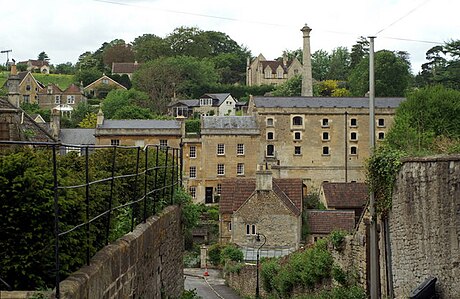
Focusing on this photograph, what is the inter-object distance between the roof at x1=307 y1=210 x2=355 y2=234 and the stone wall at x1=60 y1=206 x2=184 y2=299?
1426 inches

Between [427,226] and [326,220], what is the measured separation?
130ft

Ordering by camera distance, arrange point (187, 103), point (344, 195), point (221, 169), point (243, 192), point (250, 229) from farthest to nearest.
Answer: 1. point (187, 103)
2. point (221, 169)
3. point (344, 195)
4. point (243, 192)
5. point (250, 229)

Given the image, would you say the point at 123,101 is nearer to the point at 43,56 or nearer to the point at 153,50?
the point at 153,50

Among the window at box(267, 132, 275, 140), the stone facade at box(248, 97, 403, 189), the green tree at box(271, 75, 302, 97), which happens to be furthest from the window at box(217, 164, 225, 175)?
the green tree at box(271, 75, 302, 97)

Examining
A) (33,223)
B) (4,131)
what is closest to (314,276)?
(4,131)

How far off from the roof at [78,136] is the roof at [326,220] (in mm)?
24043

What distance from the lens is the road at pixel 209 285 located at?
36.7 meters

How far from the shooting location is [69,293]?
621 cm

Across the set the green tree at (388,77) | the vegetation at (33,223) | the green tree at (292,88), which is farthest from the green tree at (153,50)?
the vegetation at (33,223)

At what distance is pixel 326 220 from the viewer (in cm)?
5438

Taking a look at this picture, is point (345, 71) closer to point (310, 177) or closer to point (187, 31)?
point (187, 31)

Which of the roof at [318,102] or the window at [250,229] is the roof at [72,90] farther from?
the window at [250,229]

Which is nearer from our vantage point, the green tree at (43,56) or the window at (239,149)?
the window at (239,149)

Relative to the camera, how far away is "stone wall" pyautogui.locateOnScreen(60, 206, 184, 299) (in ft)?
23.0
